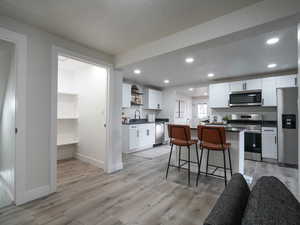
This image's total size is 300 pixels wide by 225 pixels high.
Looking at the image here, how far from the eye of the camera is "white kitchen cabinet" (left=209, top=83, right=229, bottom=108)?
4953mm

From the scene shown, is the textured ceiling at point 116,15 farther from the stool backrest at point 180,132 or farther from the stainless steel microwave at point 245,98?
the stainless steel microwave at point 245,98

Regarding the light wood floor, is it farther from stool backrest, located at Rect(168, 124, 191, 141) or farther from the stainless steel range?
the stainless steel range

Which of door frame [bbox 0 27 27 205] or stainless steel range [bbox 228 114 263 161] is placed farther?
stainless steel range [bbox 228 114 263 161]

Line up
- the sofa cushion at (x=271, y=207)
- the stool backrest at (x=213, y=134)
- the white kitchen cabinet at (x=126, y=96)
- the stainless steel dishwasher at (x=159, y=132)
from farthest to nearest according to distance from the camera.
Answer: the stainless steel dishwasher at (x=159, y=132) → the white kitchen cabinet at (x=126, y=96) → the stool backrest at (x=213, y=134) → the sofa cushion at (x=271, y=207)

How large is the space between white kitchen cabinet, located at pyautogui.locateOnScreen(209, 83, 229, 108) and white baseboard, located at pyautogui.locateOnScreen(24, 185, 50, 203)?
498cm

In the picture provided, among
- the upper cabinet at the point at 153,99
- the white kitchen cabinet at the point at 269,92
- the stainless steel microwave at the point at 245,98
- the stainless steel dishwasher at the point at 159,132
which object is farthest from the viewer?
the upper cabinet at the point at 153,99

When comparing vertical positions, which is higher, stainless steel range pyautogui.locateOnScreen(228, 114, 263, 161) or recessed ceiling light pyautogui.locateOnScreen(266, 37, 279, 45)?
recessed ceiling light pyautogui.locateOnScreen(266, 37, 279, 45)

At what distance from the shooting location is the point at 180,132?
2.80m

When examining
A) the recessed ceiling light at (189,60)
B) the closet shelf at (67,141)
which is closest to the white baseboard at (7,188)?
the closet shelf at (67,141)

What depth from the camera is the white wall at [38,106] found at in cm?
214

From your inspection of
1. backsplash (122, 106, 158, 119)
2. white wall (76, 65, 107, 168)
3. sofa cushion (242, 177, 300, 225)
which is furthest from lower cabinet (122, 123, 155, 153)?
sofa cushion (242, 177, 300, 225)

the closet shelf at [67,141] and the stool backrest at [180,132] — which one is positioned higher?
the stool backrest at [180,132]

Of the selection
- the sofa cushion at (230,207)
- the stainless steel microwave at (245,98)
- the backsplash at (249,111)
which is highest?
Result: the stainless steel microwave at (245,98)

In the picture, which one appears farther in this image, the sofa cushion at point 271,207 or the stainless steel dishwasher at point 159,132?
the stainless steel dishwasher at point 159,132
